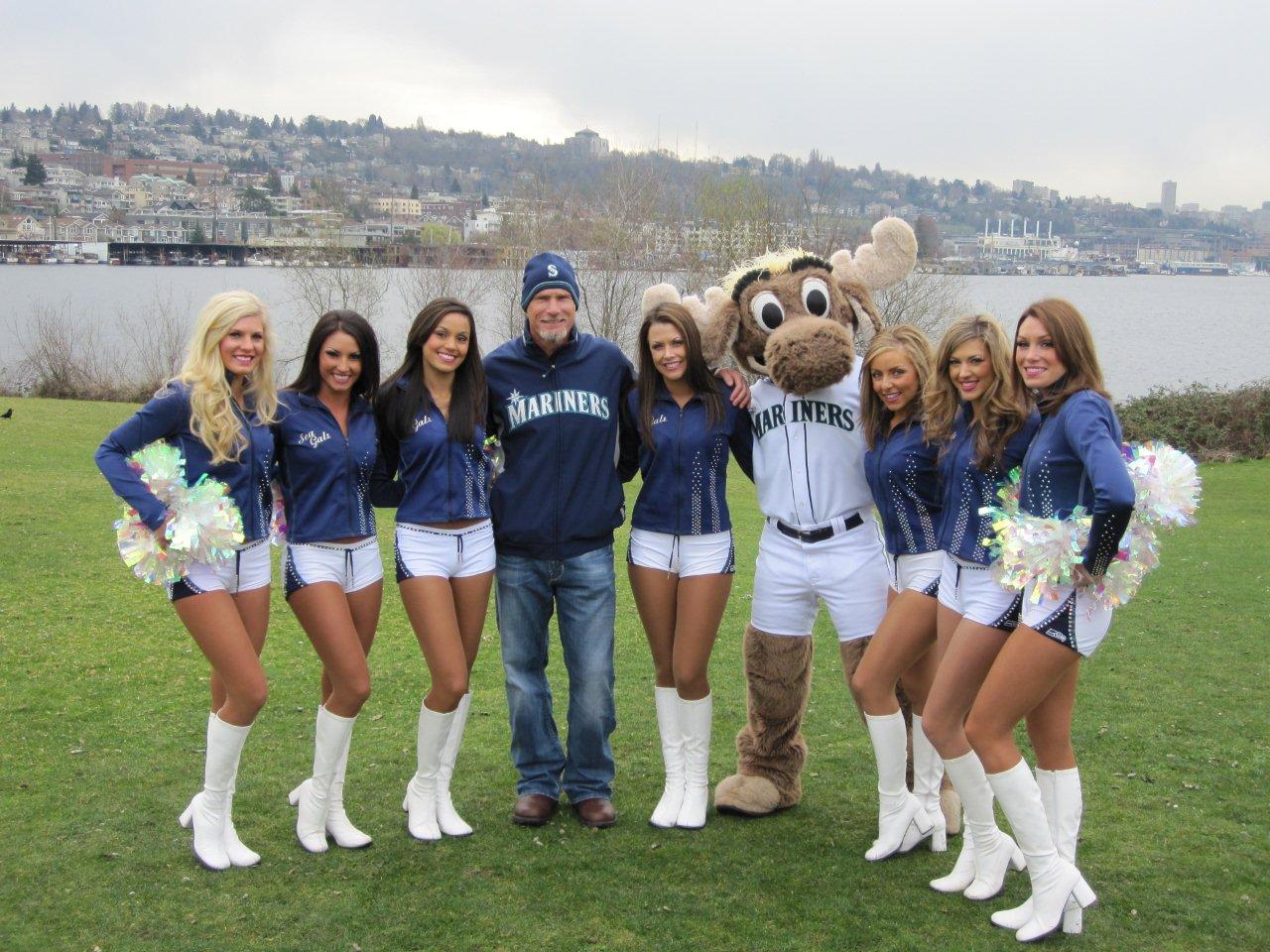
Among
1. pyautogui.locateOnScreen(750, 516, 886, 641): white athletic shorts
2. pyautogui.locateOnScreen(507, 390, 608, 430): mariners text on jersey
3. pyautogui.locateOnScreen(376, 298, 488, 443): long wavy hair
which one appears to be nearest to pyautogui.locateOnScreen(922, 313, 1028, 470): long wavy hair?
pyautogui.locateOnScreen(750, 516, 886, 641): white athletic shorts

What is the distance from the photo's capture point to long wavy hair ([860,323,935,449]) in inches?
179

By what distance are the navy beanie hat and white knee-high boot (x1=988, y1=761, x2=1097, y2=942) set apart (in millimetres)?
2520

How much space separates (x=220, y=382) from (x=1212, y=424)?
67.4ft

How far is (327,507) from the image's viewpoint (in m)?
4.50

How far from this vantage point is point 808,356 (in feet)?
15.4

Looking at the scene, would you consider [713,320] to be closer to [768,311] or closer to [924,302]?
[768,311]

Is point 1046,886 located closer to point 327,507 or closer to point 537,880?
point 537,880

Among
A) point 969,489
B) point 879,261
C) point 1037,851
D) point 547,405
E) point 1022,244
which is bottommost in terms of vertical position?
point 1037,851

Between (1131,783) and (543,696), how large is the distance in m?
2.85

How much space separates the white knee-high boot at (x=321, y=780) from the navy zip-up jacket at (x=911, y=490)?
89.3 inches

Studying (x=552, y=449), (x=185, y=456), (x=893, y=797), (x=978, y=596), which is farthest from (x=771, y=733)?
(x=185, y=456)

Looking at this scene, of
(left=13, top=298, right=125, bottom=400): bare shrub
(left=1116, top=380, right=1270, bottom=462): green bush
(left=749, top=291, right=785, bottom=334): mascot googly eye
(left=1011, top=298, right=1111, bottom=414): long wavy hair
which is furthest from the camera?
Result: (left=13, top=298, right=125, bottom=400): bare shrub

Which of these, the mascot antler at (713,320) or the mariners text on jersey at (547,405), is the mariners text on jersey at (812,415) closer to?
the mascot antler at (713,320)

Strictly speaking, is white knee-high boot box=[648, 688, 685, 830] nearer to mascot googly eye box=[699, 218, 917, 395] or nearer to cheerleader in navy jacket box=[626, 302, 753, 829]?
cheerleader in navy jacket box=[626, 302, 753, 829]
